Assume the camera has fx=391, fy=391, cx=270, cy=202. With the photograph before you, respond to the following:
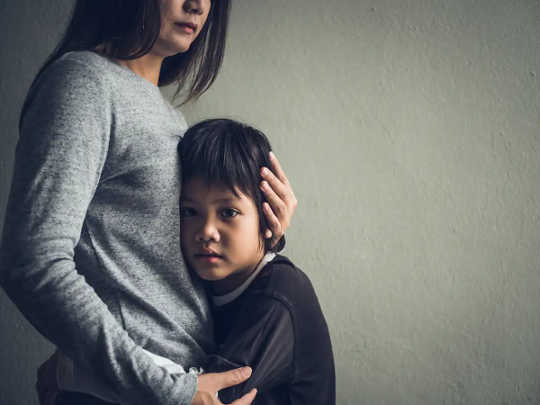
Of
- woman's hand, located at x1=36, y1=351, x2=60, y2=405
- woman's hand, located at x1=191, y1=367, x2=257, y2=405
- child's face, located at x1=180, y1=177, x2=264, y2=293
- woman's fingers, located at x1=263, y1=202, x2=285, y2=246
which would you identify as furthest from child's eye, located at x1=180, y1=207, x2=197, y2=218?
woman's hand, located at x1=36, y1=351, x2=60, y2=405

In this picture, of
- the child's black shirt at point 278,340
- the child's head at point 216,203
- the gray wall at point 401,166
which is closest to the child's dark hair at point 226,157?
the child's head at point 216,203

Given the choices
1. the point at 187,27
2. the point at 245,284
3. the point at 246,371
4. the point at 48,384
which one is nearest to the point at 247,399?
the point at 246,371

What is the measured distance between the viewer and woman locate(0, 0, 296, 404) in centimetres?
58

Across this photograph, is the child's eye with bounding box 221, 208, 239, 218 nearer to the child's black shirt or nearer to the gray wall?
the child's black shirt

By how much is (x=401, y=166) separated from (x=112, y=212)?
899mm

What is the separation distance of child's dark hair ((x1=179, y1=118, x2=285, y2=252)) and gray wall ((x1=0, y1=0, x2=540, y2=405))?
403 millimetres

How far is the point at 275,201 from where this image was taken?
873 mm

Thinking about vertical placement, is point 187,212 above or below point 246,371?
above

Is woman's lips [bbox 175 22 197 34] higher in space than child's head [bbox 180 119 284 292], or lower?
higher

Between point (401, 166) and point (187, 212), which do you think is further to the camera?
point (401, 166)

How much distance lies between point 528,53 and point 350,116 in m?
0.56

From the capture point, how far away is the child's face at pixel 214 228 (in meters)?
0.79

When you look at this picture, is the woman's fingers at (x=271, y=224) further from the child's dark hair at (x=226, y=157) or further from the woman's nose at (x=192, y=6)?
the woman's nose at (x=192, y=6)

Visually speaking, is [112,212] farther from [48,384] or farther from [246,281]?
[48,384]
